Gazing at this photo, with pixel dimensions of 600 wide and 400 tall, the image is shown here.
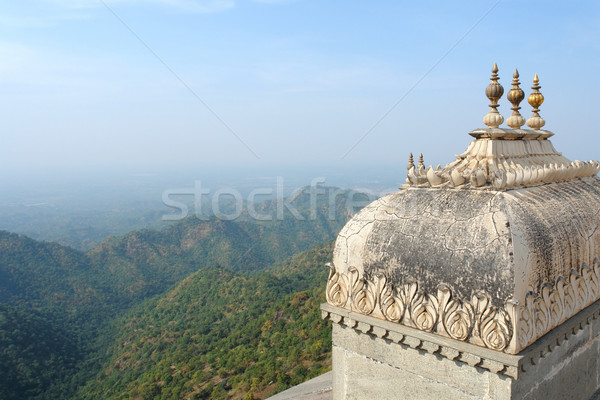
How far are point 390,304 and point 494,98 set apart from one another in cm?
269

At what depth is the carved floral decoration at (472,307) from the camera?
12.1 feet

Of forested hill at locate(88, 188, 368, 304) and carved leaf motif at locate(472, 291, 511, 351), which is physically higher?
carved leaf motif at locate(472, 291, 511, 351)

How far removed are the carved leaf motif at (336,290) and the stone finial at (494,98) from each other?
2.40m

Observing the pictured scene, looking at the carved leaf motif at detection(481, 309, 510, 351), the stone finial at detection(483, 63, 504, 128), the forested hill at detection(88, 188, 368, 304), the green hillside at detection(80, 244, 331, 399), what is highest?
the stone finial at detection(483, 63, 504, 128)

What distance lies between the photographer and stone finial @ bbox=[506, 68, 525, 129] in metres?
5.71

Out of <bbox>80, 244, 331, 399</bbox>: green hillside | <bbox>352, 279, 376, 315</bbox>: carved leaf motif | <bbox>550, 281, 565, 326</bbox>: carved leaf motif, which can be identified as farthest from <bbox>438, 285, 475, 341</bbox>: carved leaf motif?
<bbox>80, 244, 331, 399</bbox>: green hillside

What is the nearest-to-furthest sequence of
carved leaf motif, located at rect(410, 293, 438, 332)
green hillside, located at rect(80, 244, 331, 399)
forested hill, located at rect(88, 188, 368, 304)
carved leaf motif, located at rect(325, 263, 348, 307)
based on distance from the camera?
carved leaf motif, located at rect(410, 293, 438, 332)
carved leaf motif, located at rect(325, 263, 348, 307)
green hillside, located at rect(80, 244, 331, 399)
forested hill, located at rect(88, 188, 368, 304)

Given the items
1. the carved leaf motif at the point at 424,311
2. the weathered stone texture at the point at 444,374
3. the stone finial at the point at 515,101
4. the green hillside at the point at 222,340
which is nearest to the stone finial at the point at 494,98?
the stone finial at the point at 515,101

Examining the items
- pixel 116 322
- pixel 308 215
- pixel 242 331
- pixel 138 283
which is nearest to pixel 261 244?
pixel 308 215

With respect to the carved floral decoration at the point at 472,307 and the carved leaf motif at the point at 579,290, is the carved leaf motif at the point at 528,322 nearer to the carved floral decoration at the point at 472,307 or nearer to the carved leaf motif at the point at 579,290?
the carved floral decoration at the point at 472,307

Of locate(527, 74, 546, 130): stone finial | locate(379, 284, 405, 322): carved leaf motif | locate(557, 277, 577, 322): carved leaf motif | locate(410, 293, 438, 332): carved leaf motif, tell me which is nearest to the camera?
locate(410, 293, 438, 332): carved leaf motif

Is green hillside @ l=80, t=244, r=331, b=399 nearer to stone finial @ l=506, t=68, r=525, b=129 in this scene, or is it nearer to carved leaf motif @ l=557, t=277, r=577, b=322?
stone finial @ l=506, t=68, r=525, b=129

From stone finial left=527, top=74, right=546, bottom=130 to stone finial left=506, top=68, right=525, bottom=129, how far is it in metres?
0.56

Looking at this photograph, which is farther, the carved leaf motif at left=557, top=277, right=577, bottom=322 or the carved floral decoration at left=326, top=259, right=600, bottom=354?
the carved leaf motif at left=557, top=277, right=577, bottom=322
